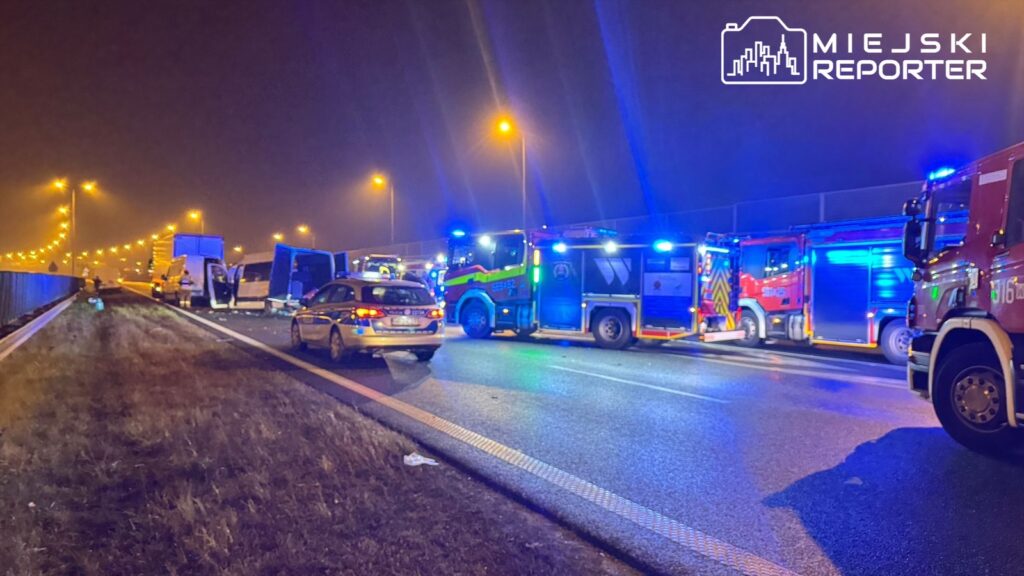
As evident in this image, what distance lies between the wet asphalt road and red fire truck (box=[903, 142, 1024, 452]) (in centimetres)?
42

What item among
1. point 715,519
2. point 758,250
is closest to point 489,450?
point 715,519

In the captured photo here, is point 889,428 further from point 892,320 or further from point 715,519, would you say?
point 892,320

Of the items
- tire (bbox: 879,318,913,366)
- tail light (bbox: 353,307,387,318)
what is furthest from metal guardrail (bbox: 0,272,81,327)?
tire (bbox: 879,318,913,366)

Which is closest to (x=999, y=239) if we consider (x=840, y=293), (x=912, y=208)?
(x=912, y=208)

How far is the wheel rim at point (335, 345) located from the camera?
10.8 meters

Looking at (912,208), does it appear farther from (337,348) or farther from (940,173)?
(337,348)

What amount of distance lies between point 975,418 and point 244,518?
616 centimetres

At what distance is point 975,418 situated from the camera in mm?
5656

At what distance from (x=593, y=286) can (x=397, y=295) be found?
16.8 feet

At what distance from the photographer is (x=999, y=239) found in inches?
210

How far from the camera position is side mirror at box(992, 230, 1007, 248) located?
17.4ft

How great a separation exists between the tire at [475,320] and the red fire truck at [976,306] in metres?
10.4

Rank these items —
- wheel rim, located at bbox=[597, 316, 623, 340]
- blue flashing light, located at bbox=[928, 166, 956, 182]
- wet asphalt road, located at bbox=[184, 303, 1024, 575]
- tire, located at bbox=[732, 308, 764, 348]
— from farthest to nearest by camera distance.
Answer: tire, located at bbox=[732, 308, 764, 348], wheel rim, located at bbox=[597, 316, 623, 340], blue flashing light, located at bbox=[928, 166, 956, 182], wet asphalt road, located at bbox=[184, 303, 1024, 575]

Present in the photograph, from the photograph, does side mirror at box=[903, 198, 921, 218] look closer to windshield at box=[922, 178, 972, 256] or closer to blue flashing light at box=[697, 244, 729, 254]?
windshield at box=[922, 178, 972, 256]
